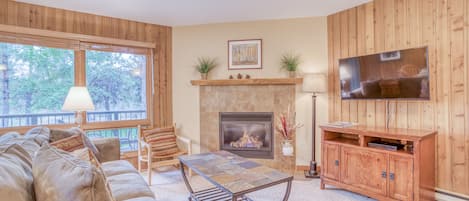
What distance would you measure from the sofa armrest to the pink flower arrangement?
227cm

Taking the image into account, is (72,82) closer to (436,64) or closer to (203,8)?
(203,8)

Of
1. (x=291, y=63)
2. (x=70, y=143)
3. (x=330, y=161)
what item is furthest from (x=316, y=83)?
(x=70, y=143)

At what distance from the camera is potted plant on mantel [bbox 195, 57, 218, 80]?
4.07 metres

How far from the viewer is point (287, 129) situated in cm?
382

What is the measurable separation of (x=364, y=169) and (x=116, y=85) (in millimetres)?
3571

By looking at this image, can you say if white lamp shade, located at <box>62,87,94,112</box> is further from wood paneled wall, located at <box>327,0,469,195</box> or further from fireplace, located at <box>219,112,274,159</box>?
wood paneled wall, located at <box>327,0,469,195</box>

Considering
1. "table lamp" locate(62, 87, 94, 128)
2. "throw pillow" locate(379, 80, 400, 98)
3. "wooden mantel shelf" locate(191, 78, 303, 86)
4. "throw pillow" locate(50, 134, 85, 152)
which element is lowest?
"throw pillow" locate(50, 134, 85, 152)

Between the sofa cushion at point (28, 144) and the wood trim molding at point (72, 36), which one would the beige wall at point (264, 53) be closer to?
the wood trim molding at point (72, 36)

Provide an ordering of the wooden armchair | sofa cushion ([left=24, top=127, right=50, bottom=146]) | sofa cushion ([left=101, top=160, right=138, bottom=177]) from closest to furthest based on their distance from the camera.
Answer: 1. sofa cushion ([left=24, top=127, right=50, bottom=146])
2. sofa cushion ([left=101, top=160, right=138, bottom=177])
3. the wooden armchair

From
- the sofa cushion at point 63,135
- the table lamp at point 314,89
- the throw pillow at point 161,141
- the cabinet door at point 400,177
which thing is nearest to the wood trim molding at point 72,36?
the throw pillow at point 161,141

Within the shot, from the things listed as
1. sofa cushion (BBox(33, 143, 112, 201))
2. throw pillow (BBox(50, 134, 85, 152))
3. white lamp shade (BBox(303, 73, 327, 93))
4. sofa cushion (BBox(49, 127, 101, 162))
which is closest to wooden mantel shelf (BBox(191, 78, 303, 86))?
white lamp shade (BBox(303, 73, 327, 93))

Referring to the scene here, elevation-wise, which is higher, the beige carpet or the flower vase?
the flower vase

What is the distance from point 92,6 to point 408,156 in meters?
4.06

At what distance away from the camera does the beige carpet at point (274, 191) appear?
290 centimetres
